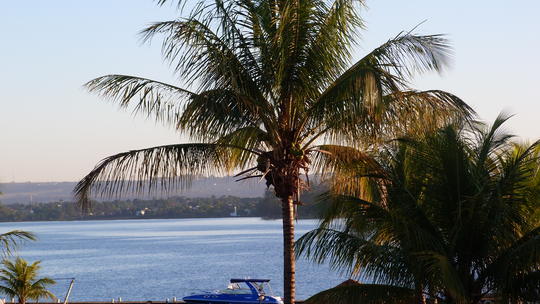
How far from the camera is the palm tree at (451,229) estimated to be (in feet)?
43.4

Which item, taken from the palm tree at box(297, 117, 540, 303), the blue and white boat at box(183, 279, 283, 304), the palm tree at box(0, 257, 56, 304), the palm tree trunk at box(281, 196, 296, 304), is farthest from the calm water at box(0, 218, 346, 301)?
the palm tree at box(297, 117, 540, 303)

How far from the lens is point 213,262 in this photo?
97.5 m

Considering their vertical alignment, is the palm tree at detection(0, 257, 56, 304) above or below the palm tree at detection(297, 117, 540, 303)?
below

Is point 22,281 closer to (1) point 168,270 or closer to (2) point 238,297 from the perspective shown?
(2) point 238,297

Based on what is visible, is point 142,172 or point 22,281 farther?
point 22,281

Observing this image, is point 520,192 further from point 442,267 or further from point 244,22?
point 244,22

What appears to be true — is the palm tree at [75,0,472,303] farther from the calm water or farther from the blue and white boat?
the calm water

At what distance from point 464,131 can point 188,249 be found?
115m

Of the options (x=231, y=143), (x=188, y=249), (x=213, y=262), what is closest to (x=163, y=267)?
(x=213, y=262)

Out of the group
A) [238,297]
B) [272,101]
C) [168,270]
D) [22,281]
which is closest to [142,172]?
[272,101]

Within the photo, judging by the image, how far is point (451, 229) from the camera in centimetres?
1383

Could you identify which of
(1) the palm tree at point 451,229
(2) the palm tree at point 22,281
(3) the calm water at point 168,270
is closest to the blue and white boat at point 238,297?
(2) the palm tree at point 22,281

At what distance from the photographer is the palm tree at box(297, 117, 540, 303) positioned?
13.2 m

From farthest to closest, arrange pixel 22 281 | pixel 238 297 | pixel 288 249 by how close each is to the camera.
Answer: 1. pixel 238 297
2. pixel 22 281
3. pixel 288 249
